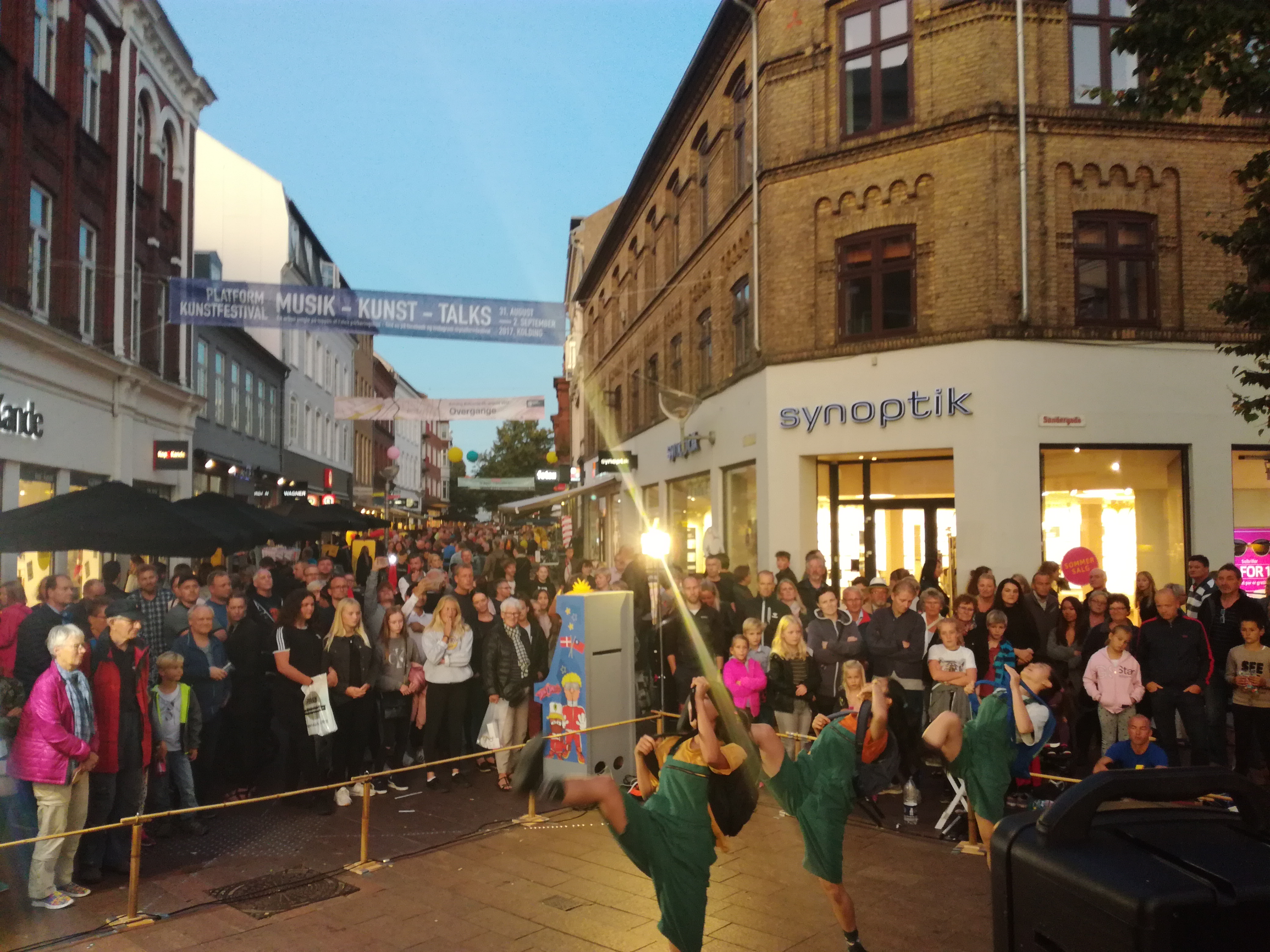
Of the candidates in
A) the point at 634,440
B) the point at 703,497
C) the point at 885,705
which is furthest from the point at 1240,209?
the point at 634,440

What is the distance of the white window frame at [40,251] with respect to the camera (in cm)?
1616

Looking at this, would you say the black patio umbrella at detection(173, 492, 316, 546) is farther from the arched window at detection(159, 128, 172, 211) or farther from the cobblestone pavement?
the arched window at detection(159, 128, 172, 211)

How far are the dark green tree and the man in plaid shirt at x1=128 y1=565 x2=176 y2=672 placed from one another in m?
10.2

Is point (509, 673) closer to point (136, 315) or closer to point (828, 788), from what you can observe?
point (828, 788)

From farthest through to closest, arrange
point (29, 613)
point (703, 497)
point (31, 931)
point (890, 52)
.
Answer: point (703, 497), point (890, 52), point (29, 613), point (31, 931)

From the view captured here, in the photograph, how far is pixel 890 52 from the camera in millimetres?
15109

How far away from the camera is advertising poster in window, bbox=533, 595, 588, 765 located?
9.26m

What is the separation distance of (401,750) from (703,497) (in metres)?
12.1

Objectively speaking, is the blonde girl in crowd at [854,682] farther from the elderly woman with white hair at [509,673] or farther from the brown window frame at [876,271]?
the brown window frame at [876,271]

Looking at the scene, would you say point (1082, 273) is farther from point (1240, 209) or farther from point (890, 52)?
point (890, 52)

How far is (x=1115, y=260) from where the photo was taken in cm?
1429

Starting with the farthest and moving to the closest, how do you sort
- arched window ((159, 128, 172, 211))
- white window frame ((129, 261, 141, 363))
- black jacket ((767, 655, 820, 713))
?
1. arched window ((159, 128, 172, 211))
2. white window frame ((129, 261, 141, 363))
3. black jacket ((767, 655, 820, 713))

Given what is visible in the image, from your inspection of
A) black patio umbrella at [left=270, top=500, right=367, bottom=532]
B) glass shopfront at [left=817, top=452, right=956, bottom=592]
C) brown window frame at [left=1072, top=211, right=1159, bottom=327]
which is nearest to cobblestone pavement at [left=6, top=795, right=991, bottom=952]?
glass shopfront at [left=817, top=452, right=956, bottom=592]

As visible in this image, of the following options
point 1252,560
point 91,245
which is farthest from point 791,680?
point 91,245
